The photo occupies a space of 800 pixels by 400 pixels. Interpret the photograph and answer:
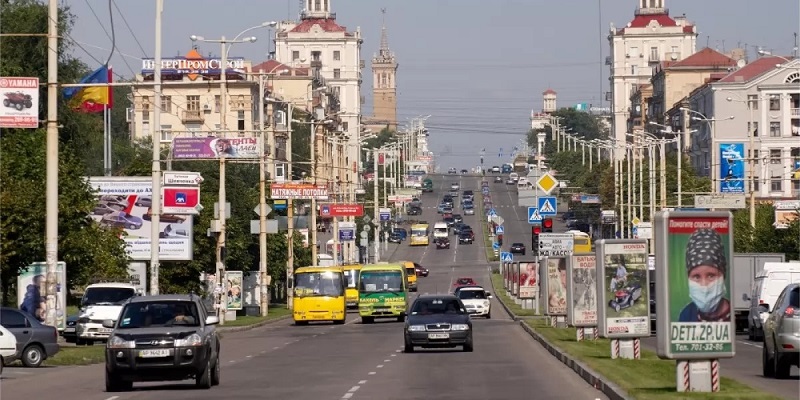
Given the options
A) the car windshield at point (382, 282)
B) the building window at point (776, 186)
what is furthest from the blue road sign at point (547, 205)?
the building window at point (776, 186)

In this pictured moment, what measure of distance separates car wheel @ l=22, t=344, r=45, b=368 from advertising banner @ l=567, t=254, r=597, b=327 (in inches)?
534

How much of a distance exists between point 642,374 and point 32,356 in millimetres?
15867

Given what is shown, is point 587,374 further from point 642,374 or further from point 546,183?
point 546,183

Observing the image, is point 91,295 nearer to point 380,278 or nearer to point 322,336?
point 322,336

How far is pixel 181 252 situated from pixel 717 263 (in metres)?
44.5

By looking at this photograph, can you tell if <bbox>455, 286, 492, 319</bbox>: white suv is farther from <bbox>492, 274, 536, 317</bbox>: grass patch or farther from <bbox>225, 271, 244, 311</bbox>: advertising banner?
<bbox>225, 271, 244, 311</bbox>: advertising banner

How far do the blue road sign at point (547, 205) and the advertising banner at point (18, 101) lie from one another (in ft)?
54.2

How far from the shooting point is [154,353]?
26422mm

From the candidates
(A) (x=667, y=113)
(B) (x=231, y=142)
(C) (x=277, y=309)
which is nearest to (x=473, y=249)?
(A) (x=667, y=113)

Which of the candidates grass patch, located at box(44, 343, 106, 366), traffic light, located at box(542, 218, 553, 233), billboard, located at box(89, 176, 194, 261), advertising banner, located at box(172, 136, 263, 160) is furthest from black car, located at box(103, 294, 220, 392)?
billboard, located at box(89, 176, 194, 261)

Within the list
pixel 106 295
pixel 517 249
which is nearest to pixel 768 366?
pixel 106 295

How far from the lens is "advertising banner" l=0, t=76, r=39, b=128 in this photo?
34.7 m

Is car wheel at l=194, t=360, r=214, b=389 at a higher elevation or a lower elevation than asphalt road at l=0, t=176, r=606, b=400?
higher

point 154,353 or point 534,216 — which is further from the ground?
point 534,216
